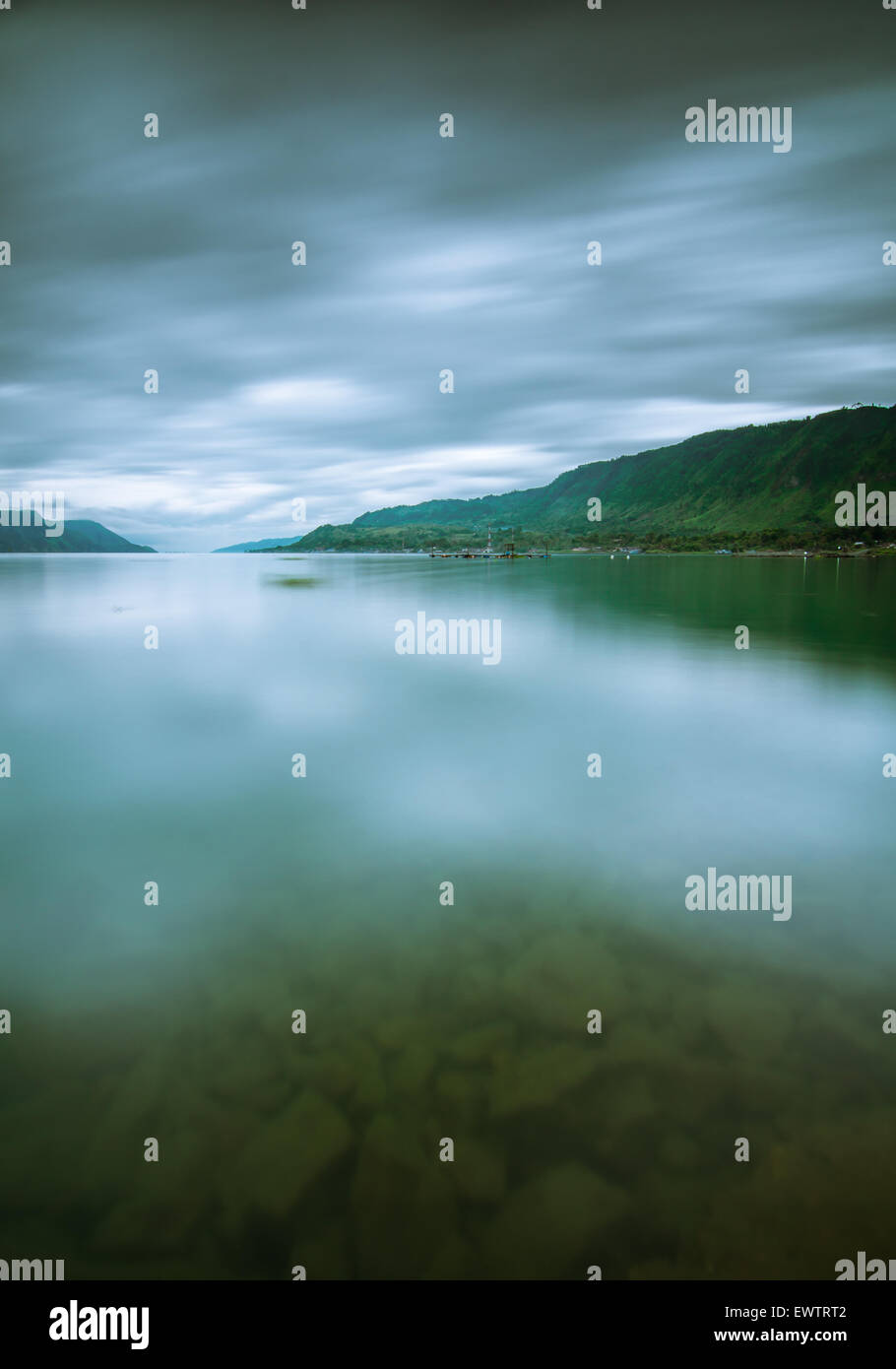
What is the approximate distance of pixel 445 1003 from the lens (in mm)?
6133

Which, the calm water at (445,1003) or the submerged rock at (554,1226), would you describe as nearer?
the submerged rock at (554,1226)

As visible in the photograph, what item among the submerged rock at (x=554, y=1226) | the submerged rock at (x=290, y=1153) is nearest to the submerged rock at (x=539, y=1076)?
the submerged rock at (x=554, y=1226)

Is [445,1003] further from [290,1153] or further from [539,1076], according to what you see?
[290,1153]

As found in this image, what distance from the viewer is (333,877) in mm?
8883

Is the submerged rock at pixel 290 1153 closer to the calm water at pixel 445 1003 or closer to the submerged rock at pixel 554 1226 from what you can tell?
the calm water at pixel 445 1003

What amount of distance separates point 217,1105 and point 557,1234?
2.56m

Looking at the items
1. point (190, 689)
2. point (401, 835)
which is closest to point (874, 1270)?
point (401, 835)

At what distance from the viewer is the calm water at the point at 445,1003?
4.26m

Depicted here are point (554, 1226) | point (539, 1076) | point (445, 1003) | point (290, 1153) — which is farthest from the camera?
point (445, 1003)

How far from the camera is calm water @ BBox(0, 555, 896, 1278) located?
426cm

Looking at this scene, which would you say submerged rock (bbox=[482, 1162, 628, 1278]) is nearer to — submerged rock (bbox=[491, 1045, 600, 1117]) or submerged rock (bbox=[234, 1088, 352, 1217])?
submerged rock (bbox=[491, 1045, 600, 1117])

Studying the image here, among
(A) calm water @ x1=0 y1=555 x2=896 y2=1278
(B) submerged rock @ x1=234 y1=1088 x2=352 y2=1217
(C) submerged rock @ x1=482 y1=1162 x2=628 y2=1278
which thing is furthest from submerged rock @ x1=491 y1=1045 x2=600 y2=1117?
(B) submerged rock @ x1=234 y1=1088 x2=352 y2=1217

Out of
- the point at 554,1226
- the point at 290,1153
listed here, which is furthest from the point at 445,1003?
the point at 554,1226

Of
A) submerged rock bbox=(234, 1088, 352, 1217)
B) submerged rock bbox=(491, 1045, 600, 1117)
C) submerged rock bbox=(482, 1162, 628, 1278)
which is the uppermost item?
submerged rock bbox=(491, 1045, 600, 1117)
